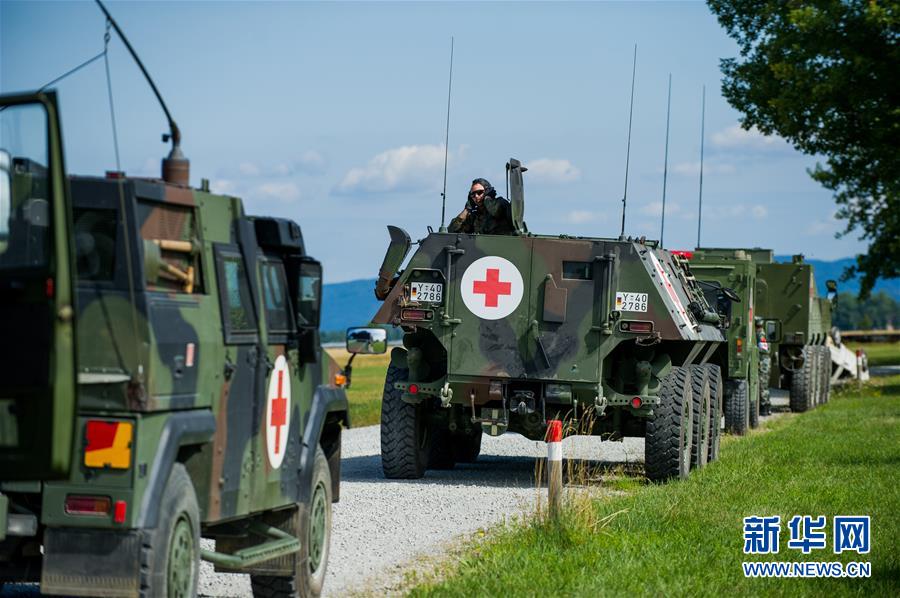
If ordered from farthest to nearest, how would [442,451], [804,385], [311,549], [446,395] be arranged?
[804,385] < [442,451] < [446,395] < [311,549]

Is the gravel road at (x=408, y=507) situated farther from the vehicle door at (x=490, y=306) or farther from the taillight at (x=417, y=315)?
the taillight at (x=417, y=315)

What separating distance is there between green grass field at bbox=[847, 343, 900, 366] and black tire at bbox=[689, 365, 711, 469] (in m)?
37.1

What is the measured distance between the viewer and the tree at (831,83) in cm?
3497

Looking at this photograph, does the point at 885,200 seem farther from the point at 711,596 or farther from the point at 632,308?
the point at 711,596

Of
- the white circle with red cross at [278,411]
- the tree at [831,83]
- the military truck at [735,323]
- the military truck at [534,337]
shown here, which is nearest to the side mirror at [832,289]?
the tree at [831,83]

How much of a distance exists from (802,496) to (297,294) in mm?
7085

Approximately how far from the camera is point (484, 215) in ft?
57.4

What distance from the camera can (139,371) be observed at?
7320 millimetres

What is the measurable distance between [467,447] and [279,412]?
10.9 m

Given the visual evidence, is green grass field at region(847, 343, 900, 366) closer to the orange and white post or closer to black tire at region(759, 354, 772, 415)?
→ black tire at region(759, 354, 772, 415)

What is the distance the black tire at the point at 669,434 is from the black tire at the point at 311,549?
24.5ft

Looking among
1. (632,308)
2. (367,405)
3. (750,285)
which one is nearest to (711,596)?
(632,308)

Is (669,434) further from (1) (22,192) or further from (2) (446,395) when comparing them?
(1) (22,192)

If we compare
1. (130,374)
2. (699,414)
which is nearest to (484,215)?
(699,414)
